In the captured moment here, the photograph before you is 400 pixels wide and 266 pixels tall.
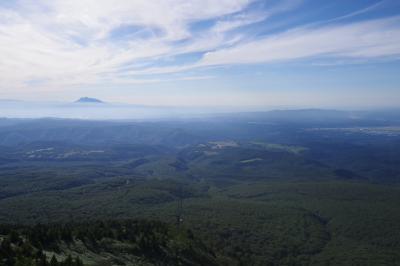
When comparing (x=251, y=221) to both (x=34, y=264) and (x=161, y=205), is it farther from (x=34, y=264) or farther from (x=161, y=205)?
(x=34, y=264)

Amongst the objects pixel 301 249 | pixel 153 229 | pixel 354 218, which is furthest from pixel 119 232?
pixel 354 218

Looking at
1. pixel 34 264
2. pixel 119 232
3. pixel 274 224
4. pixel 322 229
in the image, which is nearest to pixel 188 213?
pixel 274 224

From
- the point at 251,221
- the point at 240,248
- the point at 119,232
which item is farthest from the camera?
the point at 251,221

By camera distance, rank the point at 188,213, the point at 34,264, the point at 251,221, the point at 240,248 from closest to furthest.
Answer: the point at 34,264
the point at 240,248
the point at 251,221
the point at 188,213

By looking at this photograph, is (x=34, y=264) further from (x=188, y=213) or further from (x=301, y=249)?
(x=188, y=213)

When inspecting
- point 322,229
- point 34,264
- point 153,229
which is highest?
point 34,264

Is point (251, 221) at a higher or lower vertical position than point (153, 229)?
lower

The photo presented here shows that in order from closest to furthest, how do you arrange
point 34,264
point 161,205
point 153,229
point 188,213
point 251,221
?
A: point 34,264 < point 153,229 < point 251,221 < point 188,213 < point 161,205

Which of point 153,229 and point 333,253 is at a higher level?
point 153,229

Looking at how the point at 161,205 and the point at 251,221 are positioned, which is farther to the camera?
the point at 161,205
